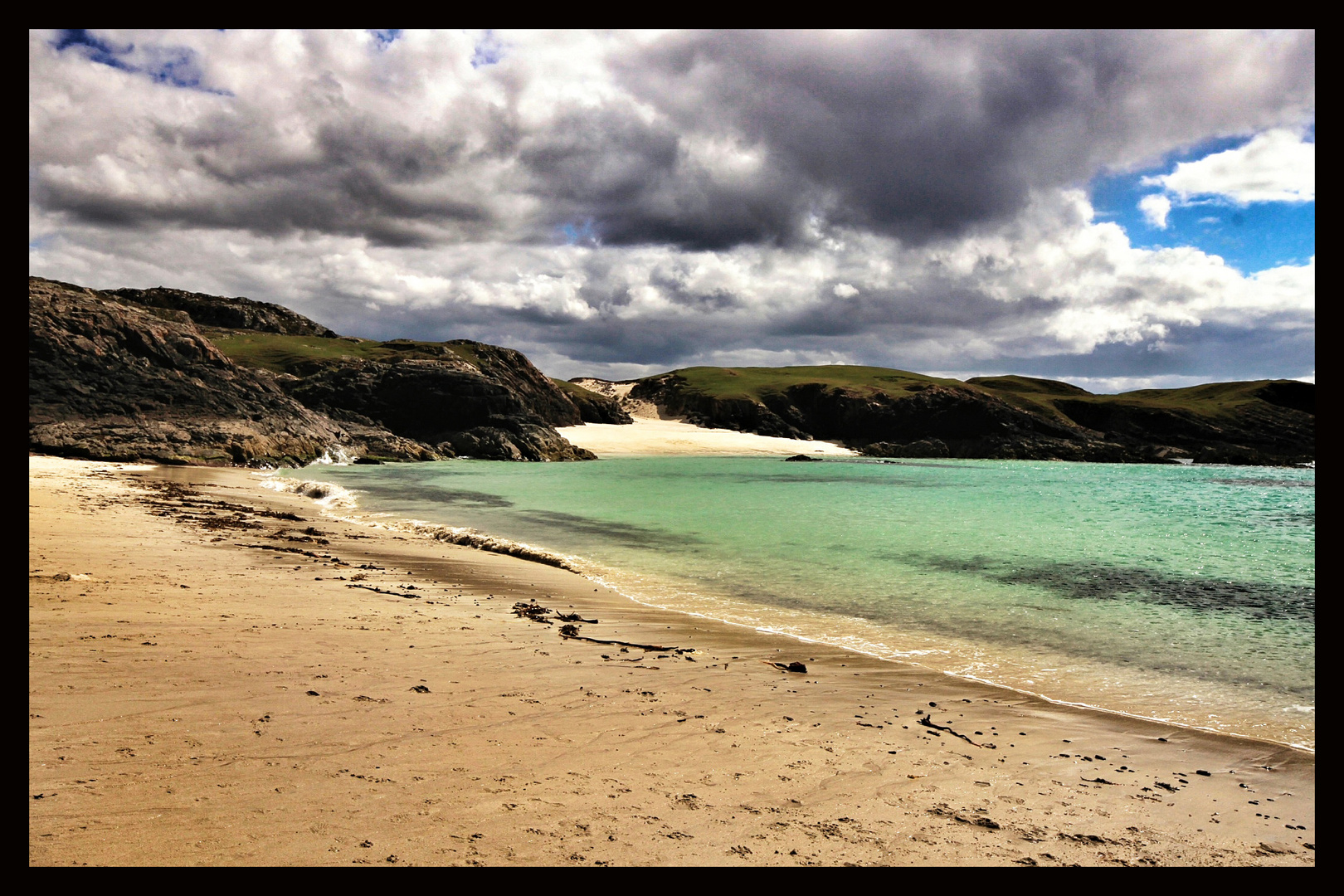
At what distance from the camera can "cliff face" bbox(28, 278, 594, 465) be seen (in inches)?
1662

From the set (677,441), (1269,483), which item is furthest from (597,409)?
(1269,483)

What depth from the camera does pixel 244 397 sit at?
52.2 m

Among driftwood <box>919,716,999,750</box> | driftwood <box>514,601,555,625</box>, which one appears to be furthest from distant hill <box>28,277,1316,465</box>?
driftwood <box>514,601,555,625</box>

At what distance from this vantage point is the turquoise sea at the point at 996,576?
26.5 feet

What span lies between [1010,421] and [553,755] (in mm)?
117569

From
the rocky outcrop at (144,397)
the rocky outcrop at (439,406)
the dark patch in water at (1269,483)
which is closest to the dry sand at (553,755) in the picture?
the rocky outcrop at (144,397)

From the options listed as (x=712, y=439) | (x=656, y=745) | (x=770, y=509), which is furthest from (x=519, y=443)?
(x=656, y=745)

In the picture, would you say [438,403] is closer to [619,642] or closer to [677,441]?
[677,441]

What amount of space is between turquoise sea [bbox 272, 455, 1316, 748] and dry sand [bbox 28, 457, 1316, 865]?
58.2 inches

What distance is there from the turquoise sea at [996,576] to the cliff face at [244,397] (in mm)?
19056

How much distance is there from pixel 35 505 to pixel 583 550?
13503 mm

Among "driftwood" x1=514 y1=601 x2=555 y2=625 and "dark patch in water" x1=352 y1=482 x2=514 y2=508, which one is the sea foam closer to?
"dark patch in water" x1=352 y1=482 x2=514 y2=508

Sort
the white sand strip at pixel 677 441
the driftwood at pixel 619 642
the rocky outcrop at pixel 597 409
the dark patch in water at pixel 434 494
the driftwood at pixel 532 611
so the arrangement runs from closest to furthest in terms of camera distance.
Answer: the driftwood at pixel 619 642 < the driftwood at pixel 532 611 < the dark patch in water at pixel 434 494 < the white sand strip at pixel 677 441 < the rocky outcrop at pixel 597 409

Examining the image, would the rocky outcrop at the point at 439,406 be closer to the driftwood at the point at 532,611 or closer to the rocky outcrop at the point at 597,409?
the rocky outcrop at the point at 597,409
